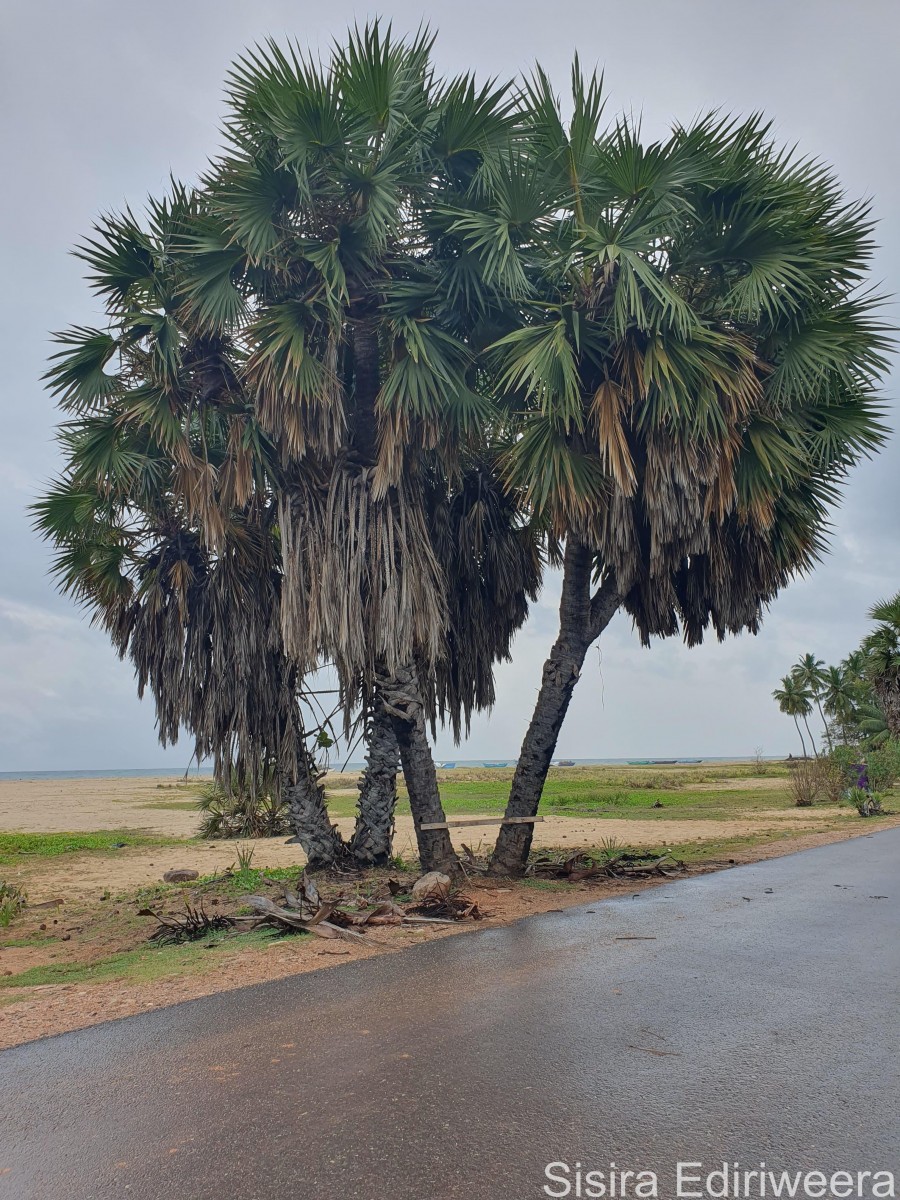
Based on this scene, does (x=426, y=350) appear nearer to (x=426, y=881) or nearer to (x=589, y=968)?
(x=426, y=881)

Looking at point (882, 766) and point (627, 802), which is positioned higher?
point (882, 766)

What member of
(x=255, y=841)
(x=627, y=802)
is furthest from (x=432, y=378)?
(x=627, y=802)

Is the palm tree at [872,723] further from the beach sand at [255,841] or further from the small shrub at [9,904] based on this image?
the small shrub at [9,904]

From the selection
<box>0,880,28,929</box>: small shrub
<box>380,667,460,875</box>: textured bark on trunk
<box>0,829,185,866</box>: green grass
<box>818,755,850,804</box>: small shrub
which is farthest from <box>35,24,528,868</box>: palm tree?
<box>818,755,850,804</box>: small shrub

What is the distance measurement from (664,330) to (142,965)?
7.66 meters

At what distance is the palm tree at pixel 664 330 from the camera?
338 inches

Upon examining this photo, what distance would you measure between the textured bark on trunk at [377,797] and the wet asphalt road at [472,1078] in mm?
5233

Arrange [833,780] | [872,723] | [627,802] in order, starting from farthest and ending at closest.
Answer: [872,723], [627,802], [833,780]

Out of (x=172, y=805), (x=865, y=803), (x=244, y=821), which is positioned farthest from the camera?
(x=172, y=805)

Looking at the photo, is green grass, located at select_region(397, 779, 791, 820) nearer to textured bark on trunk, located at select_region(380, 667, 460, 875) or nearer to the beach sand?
the beach sand

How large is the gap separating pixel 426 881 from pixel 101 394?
264 inches

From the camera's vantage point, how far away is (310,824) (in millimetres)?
11117

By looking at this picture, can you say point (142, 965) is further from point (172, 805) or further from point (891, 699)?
point (891, 699)

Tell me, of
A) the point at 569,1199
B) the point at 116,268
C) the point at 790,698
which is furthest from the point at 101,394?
the point at 790,698
